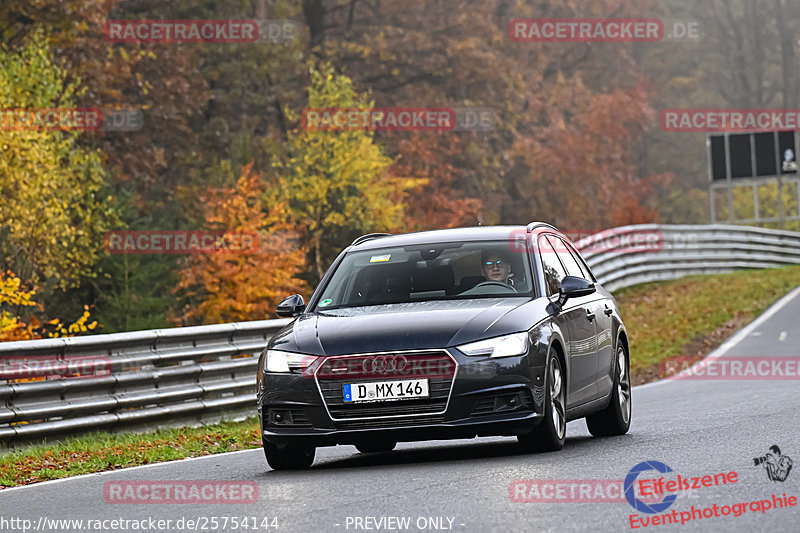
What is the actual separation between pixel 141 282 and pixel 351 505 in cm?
3644

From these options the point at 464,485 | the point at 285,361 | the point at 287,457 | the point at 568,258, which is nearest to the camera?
the point at 464,485

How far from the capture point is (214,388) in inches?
609

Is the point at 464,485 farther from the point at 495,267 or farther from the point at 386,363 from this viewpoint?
the point at 495,267

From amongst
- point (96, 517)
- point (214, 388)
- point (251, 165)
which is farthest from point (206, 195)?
point (96, 517)

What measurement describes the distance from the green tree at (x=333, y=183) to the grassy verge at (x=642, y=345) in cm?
1878

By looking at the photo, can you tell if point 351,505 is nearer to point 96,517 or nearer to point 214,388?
point 96,517

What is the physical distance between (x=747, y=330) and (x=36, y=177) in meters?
17.1

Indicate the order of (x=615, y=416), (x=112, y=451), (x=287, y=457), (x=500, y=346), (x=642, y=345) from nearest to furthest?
(x=500, y=346)
(x=287, y=457)
(x=615, y=416)
(x=112, y=451)
(x=642, y=345)

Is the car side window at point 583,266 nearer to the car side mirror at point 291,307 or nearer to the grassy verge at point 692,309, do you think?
the car side mirror at point 291,307

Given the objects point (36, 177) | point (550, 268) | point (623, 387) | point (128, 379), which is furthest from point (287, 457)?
point (36, 177)

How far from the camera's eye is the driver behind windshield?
1093 cm

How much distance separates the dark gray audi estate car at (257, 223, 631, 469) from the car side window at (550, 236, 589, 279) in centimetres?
57

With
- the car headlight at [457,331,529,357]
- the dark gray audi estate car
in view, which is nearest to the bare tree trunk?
the dark gray audi estate car

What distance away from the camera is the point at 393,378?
972 centimetres
